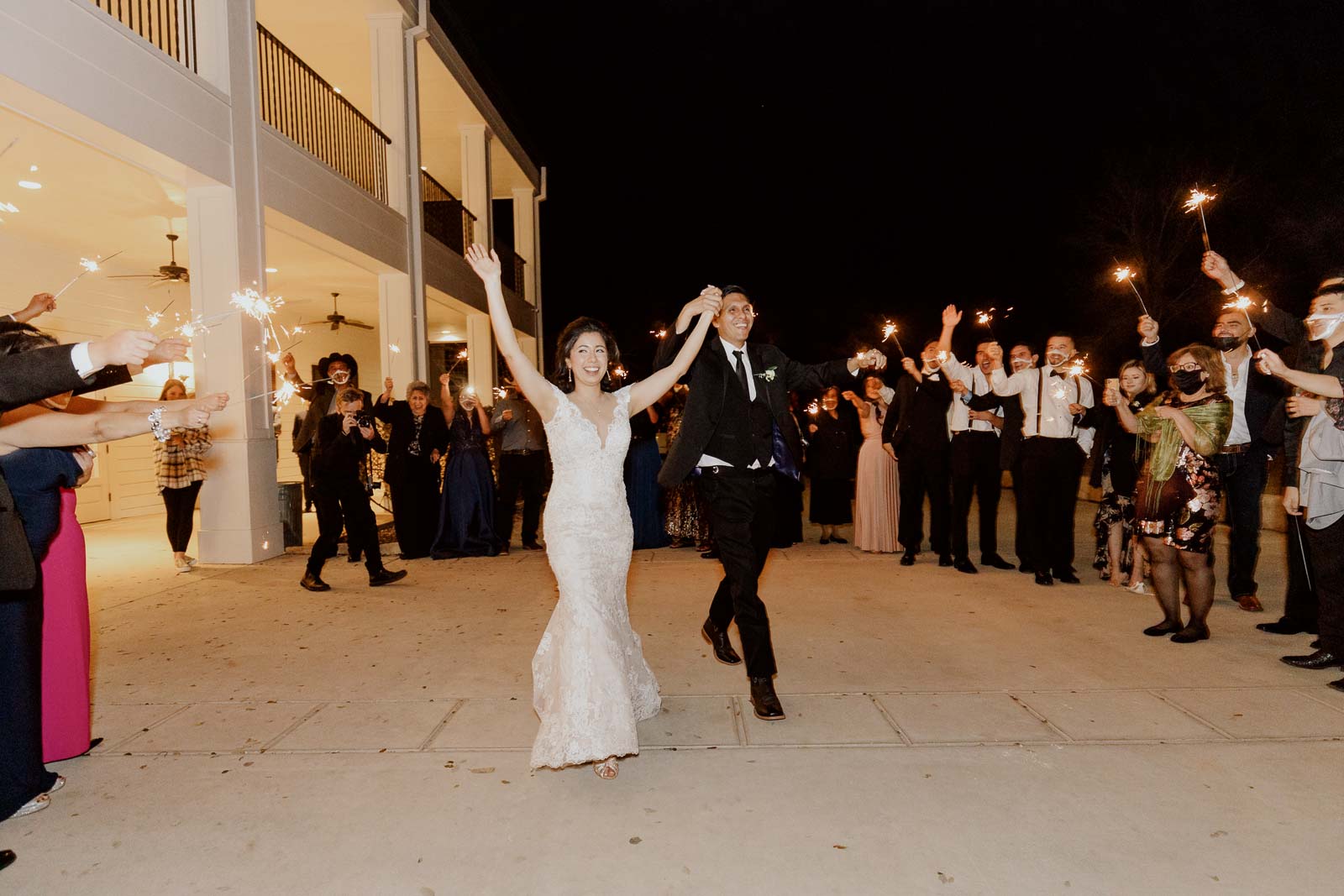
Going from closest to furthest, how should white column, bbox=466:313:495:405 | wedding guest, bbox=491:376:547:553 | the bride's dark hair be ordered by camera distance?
the bride's dark hair, wedding guest, bbox=491:376:547:553, white column, bbox=466:313:495:405

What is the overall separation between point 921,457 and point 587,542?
5.16 metres

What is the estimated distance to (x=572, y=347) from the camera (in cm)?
350

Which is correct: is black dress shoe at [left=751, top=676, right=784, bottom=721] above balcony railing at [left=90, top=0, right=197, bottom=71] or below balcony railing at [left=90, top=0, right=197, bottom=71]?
below

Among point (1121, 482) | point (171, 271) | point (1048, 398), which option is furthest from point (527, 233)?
point (1121, 482)

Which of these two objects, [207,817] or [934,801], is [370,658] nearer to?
[207,817]

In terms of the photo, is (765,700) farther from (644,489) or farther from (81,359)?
(644,489)

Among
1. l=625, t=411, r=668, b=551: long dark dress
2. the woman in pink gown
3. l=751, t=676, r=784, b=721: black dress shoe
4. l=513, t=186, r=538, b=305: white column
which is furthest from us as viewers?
l=513, t=186, r=538, b=305: white column

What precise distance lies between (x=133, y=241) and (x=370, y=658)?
384 inches

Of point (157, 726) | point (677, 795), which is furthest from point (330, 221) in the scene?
point (677, 795)

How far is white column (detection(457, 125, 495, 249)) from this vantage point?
16.3 meters

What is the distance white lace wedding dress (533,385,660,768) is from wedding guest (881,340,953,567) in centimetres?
467

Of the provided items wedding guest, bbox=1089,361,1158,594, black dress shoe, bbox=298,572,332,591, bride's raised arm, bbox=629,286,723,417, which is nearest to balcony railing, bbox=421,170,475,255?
black dress shoe, bbox=298,572,332,591

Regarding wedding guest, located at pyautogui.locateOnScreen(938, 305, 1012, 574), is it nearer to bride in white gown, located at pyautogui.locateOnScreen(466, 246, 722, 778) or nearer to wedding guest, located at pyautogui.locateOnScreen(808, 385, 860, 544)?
wedding guest, located at pyautogui.locateOnScreen(808, 385, 860, 544)

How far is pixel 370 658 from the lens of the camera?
4750mm
